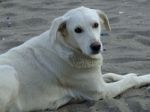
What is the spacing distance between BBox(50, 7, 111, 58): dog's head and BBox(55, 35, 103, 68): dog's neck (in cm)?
5

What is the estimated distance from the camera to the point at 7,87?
16.4 ft

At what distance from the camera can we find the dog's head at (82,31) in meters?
4.89

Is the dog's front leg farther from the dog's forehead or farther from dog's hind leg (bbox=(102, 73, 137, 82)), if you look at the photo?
the dog's forehead

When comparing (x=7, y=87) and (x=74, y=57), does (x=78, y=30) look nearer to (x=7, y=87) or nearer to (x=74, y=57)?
(x=74, y=57)

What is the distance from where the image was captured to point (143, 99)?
5.16m

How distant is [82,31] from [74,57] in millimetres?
325

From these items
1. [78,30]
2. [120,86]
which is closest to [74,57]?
[78,30]

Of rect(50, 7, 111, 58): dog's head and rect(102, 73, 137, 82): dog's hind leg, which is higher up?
rect(50, 7, 111, 58): dog's head

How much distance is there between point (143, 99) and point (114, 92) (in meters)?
0.31

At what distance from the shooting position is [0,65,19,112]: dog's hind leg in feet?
16.3

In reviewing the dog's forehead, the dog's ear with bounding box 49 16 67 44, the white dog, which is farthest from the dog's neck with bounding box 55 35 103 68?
the dog's forehead

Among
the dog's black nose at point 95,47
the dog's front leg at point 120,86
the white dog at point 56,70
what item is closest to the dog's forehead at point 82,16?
the white dog at point 56,70

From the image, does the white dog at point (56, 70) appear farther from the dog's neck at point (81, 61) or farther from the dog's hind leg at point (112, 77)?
the dog's hind leg at point (112, 77)

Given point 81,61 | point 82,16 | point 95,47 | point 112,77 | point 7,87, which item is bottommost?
point 112,77
